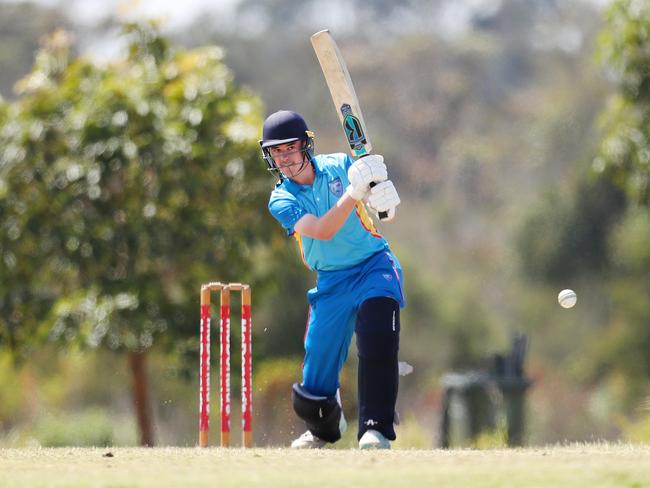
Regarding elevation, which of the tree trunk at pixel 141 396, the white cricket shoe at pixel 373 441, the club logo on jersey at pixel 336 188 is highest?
the club logo on jersey at pixel 336 188

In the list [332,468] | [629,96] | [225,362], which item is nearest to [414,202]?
[629,96]

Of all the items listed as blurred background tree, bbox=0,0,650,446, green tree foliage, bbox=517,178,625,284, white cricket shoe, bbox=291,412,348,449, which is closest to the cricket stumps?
white cricket shoe, bbox=291,412,348,449

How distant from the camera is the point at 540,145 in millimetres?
48469

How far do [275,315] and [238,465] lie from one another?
62.0ft

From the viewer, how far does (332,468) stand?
21.2ft

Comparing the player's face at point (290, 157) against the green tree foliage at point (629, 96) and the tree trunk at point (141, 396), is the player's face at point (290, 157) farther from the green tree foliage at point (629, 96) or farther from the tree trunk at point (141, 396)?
the green tree foliage at point (629, 96)

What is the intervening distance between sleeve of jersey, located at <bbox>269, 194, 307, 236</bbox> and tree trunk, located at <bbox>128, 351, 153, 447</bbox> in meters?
6.67

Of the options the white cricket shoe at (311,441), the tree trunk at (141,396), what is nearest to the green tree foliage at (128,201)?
the tree trunk at (141,396)

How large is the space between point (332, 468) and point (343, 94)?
269 cm

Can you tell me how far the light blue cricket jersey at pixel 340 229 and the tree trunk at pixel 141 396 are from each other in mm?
6555

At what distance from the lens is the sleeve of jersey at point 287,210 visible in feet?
26.5

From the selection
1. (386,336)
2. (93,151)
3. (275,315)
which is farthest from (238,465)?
(275,315)

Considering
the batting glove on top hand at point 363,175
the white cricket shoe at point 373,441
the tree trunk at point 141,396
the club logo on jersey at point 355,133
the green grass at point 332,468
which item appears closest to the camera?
the green grass at point 332,468

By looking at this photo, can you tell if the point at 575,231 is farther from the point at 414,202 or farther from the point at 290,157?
the point at 290,157
